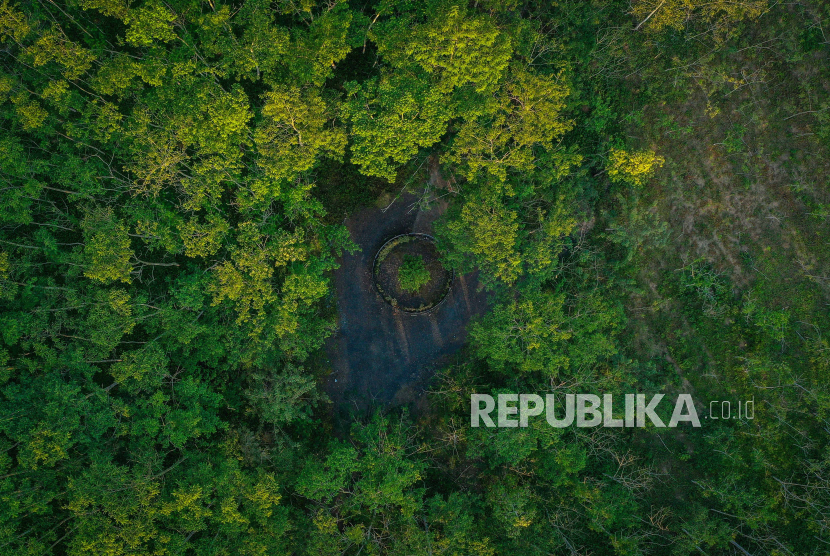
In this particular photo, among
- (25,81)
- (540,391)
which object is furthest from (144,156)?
(540,391)

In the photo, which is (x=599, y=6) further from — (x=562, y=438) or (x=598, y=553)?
(x=598, y=553)

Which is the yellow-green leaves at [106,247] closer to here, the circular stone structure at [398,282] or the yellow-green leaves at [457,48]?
the circular stone structure at [398,282]

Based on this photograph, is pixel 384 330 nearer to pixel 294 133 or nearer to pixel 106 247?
pixel 294 133

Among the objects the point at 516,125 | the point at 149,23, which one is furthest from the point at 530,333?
the point at 149,23

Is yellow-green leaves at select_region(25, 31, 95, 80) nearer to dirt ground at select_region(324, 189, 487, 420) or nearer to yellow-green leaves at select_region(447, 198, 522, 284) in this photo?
dirt ground at select_region(324, 189, 487, 420)

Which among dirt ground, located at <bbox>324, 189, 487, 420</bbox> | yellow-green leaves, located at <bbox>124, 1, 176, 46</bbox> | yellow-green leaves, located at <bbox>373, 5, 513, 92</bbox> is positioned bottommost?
dirt ground, located at <bbox>324, 189, 487, 420</bbox>

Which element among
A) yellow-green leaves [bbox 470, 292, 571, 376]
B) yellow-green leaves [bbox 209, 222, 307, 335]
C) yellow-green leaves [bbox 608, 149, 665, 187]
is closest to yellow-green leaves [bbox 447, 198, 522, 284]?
yellow-green leaves [bbox 470, 292, 571, 376]

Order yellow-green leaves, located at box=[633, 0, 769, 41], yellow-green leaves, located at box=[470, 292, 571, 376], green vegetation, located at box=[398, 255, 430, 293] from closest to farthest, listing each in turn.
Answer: yellow-green leaves, located at box=[470, 292, 571, 376] < yellow-green leaves, located at box=[633, 0, 769, 41] < green vegetation, located at box=[398, 255, 430, 293]
